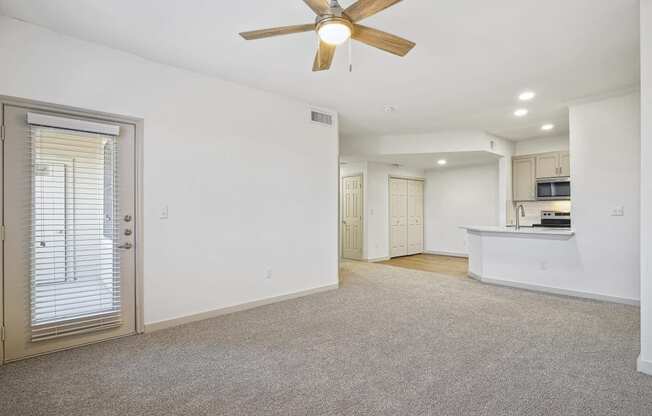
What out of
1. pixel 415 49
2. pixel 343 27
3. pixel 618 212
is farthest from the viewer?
pixel 618 212

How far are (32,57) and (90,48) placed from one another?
1.43 feet

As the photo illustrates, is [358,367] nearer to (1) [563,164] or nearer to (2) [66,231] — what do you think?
(2) [66,231]

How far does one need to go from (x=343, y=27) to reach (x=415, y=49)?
51.6 inches

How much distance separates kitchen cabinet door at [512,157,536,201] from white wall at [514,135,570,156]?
0.84 feet

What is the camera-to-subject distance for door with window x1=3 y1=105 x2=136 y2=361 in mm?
2695

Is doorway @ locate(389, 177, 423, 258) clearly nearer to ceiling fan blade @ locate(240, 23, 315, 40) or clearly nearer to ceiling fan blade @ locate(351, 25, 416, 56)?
ceiling fan blade @ locate(351, 25, 416, 56)

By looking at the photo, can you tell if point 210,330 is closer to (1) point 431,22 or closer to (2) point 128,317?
(2) point 128,317

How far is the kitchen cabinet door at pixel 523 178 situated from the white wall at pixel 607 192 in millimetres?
2128

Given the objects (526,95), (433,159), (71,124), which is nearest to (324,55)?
(71,124)

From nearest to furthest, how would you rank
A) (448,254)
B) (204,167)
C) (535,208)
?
(204,167) < (535,208) < (448,254)

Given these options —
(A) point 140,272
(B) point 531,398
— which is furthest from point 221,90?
(B) point 531,398

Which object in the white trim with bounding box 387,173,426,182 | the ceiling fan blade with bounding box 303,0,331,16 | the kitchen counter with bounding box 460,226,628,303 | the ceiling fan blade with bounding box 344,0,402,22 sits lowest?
the kitchen counter with bounding box 460,226,628,303

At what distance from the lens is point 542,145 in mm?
6648

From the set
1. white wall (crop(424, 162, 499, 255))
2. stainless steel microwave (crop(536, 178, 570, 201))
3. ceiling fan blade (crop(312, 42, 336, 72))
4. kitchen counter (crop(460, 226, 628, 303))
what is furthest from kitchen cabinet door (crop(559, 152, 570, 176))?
ceiling fan blade (crop(312, 42, 336, 72))
